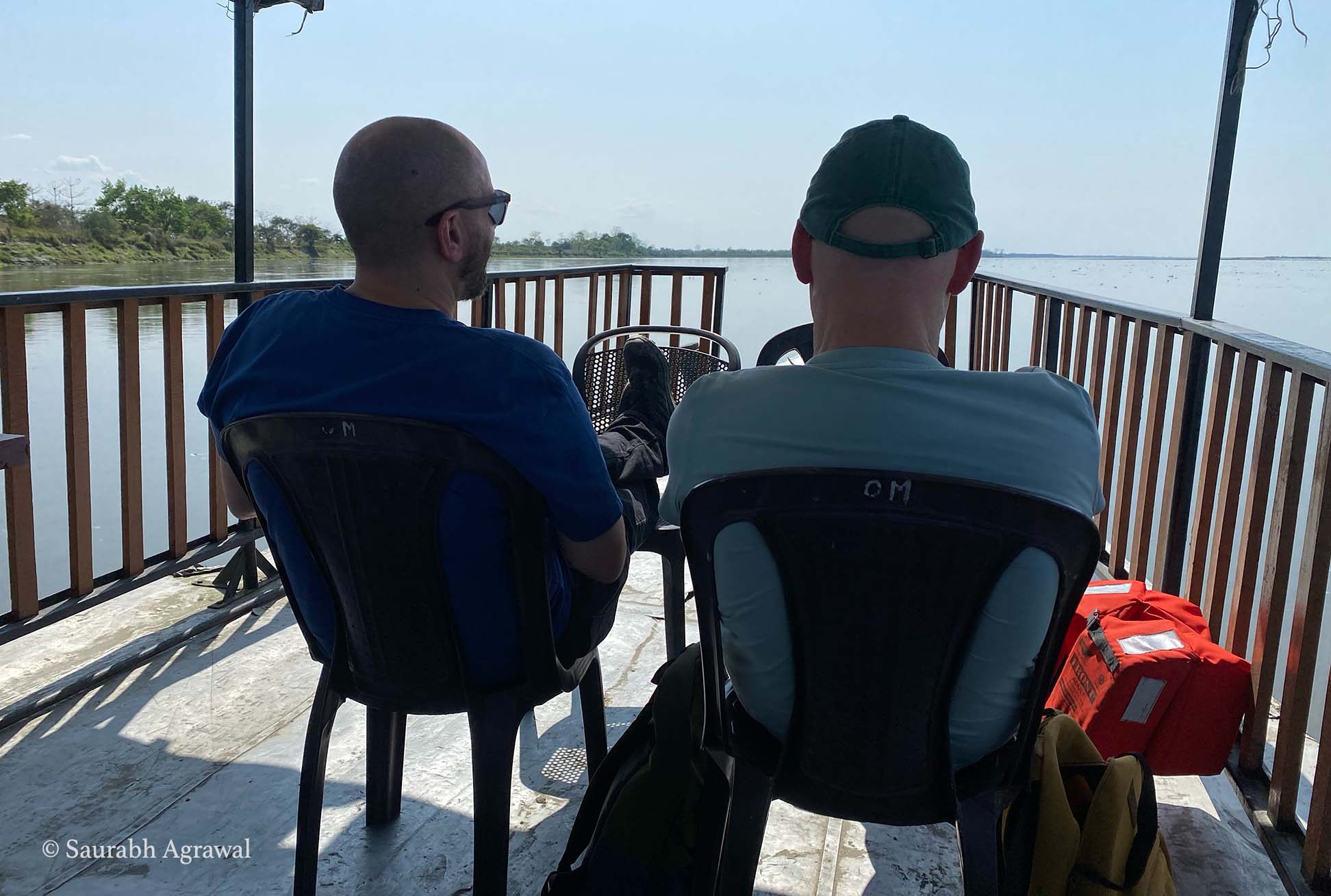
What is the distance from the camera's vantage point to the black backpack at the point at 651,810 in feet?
3.95

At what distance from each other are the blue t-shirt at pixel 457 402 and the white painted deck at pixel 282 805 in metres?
0.62

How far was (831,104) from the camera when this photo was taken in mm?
5848

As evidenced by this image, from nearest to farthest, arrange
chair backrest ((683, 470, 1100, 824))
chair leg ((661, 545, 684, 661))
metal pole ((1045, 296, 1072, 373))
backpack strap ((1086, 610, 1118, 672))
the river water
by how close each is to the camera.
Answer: chair backrest ((683, 470, 1100, 824))
backpack strap ((1086, 610, 1118, 672))
chair leg ((661, 545, 684, 661))
the river water
metal pole ((1045, 296, 1072, 373))

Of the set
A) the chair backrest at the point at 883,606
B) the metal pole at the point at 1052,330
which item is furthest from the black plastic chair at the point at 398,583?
the metal pole at the point at 1052,330

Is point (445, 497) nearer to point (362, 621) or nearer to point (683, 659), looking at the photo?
point (362, 621)

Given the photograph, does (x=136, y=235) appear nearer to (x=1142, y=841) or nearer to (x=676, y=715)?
(x=676, y=715)

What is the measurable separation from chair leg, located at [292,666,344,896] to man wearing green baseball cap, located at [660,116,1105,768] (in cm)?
76

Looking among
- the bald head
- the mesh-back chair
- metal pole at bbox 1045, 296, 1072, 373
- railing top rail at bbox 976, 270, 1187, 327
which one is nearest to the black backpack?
the bald head

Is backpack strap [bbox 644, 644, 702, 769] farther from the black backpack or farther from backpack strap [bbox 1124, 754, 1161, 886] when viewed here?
backpack strap [bbox 1124, 754, 1161, 886]

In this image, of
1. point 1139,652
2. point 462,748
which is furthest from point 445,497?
point 1139,652

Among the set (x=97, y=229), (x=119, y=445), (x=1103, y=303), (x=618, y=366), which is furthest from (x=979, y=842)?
(x=97, y=229)

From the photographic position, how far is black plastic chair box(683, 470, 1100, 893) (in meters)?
0.92

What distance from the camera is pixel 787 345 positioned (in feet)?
7.68

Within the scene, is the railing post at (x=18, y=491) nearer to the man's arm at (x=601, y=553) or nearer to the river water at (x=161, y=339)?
the river water at (x=161, y=339)
